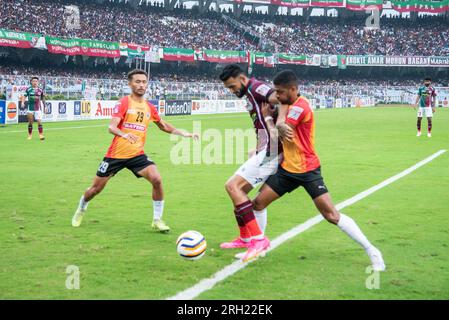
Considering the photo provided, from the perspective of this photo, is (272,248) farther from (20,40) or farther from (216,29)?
(216,29)

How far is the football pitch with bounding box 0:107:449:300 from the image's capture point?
5.65m

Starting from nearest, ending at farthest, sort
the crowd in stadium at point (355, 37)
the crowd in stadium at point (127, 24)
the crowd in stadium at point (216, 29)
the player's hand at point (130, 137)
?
1. the player's hand at point (130, 137)
2. the crowd in stadium at point (127, 24)
3. the crowd in stadium at point (216, 29)
4. the crowd in stadium at point (355, 37)

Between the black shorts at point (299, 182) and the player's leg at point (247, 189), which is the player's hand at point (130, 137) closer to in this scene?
the player's leg at point (247, 189)

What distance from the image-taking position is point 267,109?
6832 millimetres

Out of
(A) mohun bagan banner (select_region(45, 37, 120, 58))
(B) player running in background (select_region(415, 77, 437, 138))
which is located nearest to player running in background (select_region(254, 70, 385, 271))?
(B) player running in background (select_region(415, 77, 437, 138))

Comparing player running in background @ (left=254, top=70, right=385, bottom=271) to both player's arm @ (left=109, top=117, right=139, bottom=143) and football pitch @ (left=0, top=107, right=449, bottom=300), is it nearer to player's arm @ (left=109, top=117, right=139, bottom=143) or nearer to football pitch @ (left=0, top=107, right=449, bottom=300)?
football pitch @ (left=0, top=107, right=449, bottom=300)

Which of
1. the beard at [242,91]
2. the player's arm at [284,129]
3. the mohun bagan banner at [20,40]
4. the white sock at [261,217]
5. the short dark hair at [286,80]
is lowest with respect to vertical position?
the white sock at [261,217]

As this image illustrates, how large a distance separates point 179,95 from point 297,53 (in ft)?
102

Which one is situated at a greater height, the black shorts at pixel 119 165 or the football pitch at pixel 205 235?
the black shorts at pixel 119 165

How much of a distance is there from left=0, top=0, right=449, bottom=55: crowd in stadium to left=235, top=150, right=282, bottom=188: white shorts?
147ft

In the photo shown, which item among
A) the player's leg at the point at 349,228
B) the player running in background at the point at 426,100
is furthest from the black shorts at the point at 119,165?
the player running in background at the point at 426,100

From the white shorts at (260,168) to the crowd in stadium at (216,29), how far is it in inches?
1760

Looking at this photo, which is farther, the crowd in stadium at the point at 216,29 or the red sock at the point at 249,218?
the crowd in stadium at the point at 216,29

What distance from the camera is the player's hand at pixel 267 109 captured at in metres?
6.80
